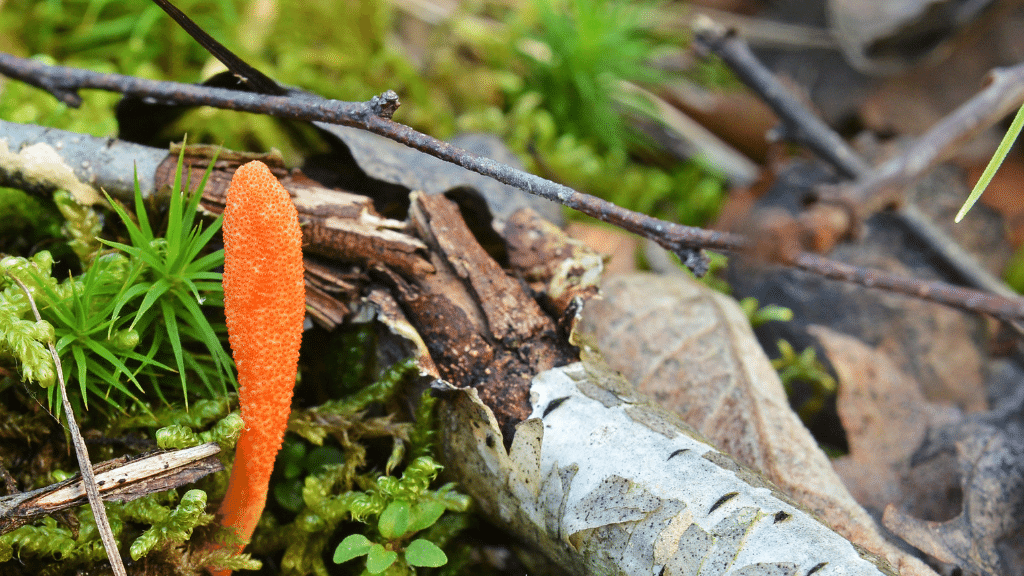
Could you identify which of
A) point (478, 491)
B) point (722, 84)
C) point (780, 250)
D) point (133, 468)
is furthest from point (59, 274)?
point (722, 84)

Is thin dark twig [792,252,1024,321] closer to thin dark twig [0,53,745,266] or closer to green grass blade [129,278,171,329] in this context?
thin dark twig [0,53,745,266]

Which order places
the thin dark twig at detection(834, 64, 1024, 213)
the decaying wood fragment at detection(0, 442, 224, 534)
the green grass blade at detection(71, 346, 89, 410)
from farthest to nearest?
1. the thin dark twig at detection(834, 64, 1024, 213)
2. the green grass blade at detection(71, 346, 89, 410)
3. the decaying wood fragment at detection(0, 442, 224, 534)

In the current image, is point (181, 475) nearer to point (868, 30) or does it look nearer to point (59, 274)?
point (59, 274)

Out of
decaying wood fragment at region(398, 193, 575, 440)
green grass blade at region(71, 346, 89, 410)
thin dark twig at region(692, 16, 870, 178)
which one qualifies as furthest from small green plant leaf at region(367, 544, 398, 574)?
thin dark twig at region(692, 16, 870, 178)

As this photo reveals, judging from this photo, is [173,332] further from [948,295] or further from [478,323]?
[948,295]

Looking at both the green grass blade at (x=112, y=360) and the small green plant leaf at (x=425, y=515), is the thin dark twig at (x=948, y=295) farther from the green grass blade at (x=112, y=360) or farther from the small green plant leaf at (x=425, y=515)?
the green grass blade at (x=112, y=360)

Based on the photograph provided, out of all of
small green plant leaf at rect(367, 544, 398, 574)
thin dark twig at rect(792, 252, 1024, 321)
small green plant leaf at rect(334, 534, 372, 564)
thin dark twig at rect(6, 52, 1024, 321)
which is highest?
thin dark twig at rect(6, 52, 1024, 321)
